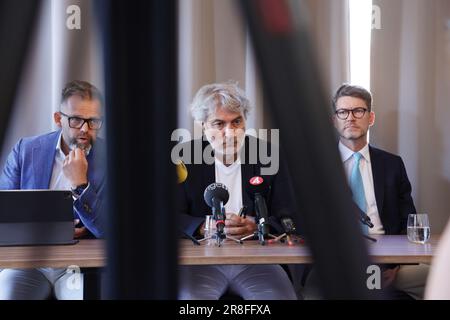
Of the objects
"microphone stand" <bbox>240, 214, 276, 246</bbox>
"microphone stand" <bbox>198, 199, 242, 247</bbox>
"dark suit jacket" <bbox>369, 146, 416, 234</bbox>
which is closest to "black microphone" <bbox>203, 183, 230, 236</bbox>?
"microphone stand" <bbox>198, 199, 242, 247</bbox>

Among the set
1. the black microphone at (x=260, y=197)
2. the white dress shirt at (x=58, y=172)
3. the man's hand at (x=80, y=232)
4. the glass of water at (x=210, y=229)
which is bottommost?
the man's hand at (x=80, y=232)

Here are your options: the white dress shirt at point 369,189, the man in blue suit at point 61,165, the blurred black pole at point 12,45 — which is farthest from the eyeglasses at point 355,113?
the blurred black pole at point 12,45

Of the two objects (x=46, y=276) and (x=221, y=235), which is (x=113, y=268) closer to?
(x=221, y=235)

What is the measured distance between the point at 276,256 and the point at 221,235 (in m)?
0.31

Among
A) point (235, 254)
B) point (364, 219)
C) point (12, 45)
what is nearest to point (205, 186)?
point (235, 254)

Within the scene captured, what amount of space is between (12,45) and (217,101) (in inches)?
78.5

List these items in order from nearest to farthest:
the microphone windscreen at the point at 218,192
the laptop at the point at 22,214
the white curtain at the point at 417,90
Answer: the laptop at the point at 22,214 → the microphone windscreen at the point at 218,192 → the white curtain at the point at 417,90

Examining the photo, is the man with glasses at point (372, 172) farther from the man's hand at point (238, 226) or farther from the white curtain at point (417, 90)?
the man's hand at point (238, 226)

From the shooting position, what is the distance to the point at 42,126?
8.41 feet

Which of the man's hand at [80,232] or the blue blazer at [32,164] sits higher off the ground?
the blue blazer at [32,164]

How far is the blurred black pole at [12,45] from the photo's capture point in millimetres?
212

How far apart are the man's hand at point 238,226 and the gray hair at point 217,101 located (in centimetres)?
44

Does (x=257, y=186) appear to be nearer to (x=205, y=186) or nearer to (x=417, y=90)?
(x=205, y=186)

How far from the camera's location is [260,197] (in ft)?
6.49
